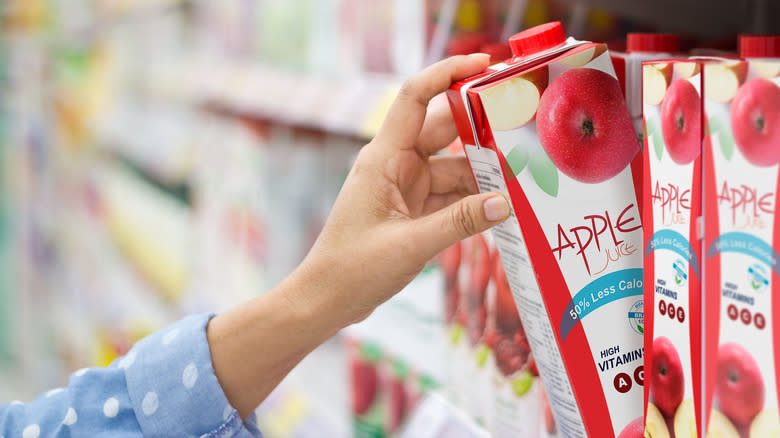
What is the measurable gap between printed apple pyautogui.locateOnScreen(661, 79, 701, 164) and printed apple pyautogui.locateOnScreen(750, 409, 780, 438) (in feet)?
0.63

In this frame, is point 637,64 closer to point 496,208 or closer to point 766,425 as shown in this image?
point 496,208

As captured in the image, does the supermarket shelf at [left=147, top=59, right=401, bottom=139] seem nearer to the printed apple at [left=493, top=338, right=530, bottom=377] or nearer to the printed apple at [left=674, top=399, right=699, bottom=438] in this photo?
the printed apple at [left=493, top=338, right=530, bottom=377]

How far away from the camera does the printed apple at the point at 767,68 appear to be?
50 centimetres

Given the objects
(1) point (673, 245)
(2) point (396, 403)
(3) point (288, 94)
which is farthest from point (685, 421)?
(3) point (288, 94)

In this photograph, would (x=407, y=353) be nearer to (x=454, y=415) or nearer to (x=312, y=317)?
(x=454, y=415)

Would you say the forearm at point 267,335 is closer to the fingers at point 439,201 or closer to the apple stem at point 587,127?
the fingers at point 439,201

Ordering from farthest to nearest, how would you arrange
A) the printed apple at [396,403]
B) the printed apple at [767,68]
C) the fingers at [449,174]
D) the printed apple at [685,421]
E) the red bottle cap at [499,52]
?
the printed apple at [396,403], the fingers at [449,174], the red bottle cap at [499,52], the printed apple at [685,421], the printed apple at [767,68]

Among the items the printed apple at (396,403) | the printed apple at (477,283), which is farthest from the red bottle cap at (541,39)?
the printed apple at (396,403)

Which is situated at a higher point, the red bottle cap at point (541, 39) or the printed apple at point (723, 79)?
the red bottle cap at point (541, 39)

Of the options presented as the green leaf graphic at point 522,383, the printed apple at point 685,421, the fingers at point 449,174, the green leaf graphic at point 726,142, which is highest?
the green leaf graphic at point 726,142

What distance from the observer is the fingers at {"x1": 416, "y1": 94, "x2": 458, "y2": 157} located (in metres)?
0.88

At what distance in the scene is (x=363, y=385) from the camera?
57.4 inches

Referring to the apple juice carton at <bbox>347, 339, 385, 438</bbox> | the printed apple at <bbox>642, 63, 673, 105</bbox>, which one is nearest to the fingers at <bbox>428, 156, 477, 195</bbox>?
the printed apple at <bbox>642, 63, 673, 105</bbox>

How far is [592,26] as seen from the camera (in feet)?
3.47
